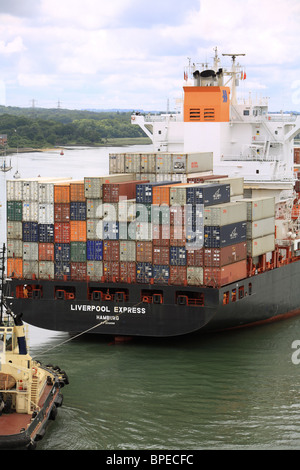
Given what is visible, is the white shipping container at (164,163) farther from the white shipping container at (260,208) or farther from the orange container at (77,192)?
the orange container at (77,192)

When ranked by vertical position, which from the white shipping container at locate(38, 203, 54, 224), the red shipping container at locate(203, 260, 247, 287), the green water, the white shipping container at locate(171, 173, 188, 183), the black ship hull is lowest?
the green water

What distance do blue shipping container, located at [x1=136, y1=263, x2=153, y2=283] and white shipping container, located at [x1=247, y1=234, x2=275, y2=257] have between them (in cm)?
442

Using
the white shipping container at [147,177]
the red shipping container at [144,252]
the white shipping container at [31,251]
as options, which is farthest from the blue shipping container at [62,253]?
the white shipping container at [147,177]

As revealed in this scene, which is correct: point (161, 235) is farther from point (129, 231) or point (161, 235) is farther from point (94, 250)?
point (94, 250)

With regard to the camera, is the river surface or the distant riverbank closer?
the river surface

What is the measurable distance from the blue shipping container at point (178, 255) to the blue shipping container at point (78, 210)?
3538 mm

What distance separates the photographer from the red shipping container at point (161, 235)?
105ft

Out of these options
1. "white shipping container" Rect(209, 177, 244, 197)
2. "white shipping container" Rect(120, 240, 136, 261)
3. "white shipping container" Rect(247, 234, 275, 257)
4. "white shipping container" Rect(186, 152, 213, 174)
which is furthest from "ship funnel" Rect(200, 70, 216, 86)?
"white shipping container" Rect(120, 240, 136, 261)

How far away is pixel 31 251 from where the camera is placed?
110 ft

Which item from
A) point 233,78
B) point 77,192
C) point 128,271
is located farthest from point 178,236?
point 233,78

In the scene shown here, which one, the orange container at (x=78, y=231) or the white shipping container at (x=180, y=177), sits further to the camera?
the white shipping container at (x=180, y=177)

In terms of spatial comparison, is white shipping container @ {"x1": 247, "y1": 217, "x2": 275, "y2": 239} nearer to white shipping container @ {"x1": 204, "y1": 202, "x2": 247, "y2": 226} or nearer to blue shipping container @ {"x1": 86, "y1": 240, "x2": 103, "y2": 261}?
white shipping container @ {"x1": 204, "y1": 202, "x2": 247, "y2": 226}

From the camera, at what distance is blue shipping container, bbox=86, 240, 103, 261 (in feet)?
107

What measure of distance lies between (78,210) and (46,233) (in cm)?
149
